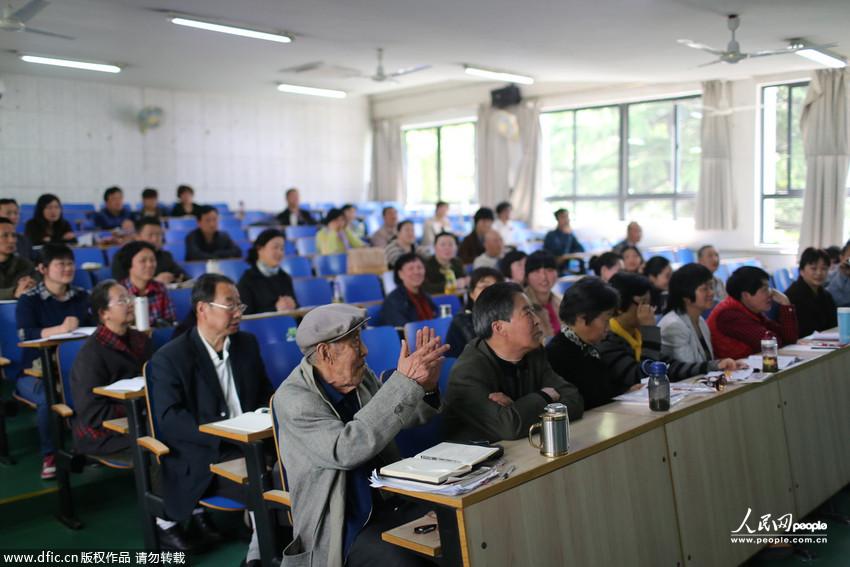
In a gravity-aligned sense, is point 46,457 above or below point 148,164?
below

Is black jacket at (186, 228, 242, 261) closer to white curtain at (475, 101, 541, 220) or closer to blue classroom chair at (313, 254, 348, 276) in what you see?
blue classroom chair at (313, 254, 348, 276)

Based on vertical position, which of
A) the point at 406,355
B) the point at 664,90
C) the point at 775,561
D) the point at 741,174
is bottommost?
the point at 775,561

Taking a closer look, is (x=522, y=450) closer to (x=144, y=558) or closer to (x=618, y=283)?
(x=618, y=283)

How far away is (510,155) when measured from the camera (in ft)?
43.0

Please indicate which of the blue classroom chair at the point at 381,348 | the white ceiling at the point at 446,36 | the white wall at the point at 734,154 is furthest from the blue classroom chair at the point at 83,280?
the white wall at the point at 734,154

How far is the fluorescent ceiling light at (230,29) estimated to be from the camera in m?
7.54

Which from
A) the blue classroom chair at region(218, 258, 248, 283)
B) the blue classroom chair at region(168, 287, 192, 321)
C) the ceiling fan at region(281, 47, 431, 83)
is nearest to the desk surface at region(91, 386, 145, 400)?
the blue classroom chair at region(168, 287, 192, 321)

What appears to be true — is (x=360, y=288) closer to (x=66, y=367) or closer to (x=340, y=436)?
(x=66, y=367)

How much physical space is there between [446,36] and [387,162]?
295 inches

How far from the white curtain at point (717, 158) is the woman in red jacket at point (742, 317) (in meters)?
6.81

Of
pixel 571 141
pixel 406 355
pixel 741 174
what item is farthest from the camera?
pixel 571 141

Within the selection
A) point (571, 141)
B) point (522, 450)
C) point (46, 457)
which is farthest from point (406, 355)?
point (571, 141)

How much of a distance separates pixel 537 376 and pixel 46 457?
2.87 metres

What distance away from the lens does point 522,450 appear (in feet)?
7.13
